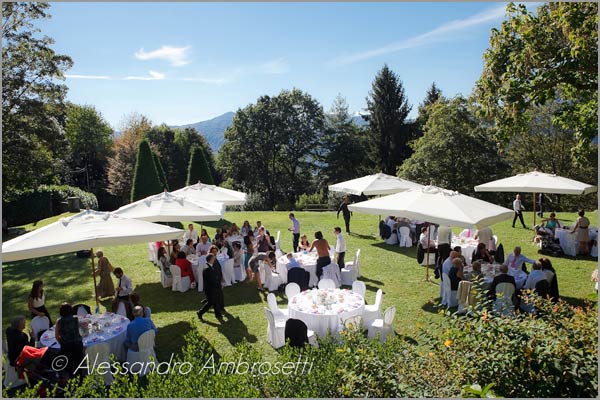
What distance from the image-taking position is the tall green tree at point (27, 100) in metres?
18.3

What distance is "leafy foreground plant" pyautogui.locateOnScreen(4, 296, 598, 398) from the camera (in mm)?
4402

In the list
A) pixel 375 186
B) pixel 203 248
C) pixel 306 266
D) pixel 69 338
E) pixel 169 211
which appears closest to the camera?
pixel 69 338

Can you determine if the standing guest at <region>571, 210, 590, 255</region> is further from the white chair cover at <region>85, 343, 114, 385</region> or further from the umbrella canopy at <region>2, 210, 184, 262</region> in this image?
the white chair cover at <region>85, 343, 114, 385</region>

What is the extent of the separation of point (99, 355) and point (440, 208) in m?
8.29

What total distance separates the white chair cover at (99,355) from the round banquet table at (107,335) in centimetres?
8

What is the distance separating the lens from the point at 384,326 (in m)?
8.36

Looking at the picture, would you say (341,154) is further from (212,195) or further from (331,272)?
(331,272)

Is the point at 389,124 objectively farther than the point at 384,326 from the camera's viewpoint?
Yes

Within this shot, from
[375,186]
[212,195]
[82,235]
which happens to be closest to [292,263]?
[82,235]

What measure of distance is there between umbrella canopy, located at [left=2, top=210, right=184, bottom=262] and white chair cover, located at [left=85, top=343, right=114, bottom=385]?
1.91m

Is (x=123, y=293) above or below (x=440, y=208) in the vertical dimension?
below

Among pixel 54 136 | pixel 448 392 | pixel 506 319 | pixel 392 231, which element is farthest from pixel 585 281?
pixel 54 136

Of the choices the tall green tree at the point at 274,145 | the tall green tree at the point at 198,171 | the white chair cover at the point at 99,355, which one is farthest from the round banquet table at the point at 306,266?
the tall green tree at the point at 274,145

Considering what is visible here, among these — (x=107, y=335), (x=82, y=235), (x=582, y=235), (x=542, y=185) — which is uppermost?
(x=542, y=185)
